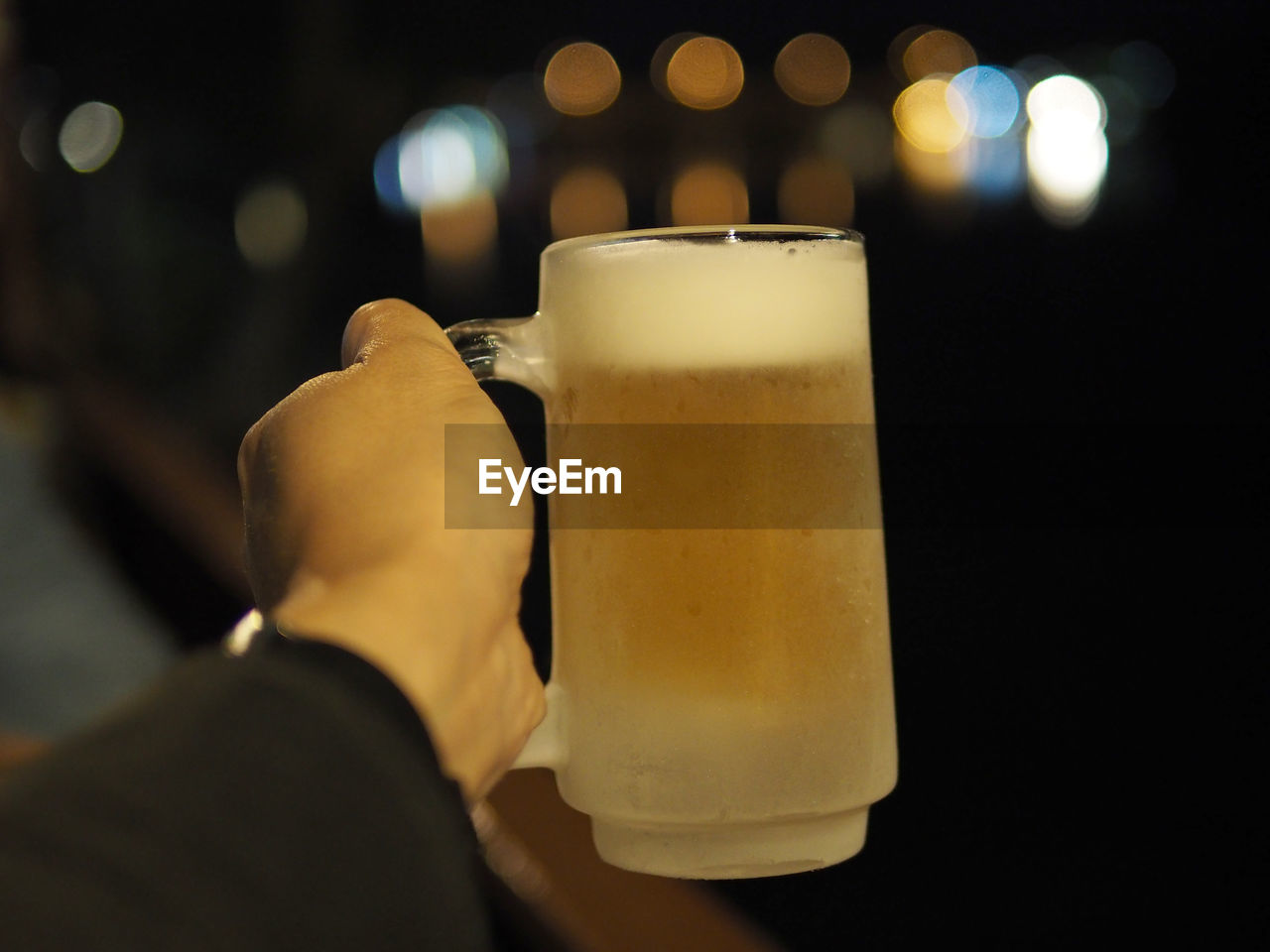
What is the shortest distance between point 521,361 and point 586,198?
4066 centimetres

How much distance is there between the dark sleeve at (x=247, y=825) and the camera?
20.9 inches

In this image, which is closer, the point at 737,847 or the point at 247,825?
the point at 247,825

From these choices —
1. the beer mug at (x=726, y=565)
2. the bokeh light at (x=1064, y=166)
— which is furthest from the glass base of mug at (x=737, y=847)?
the bokeh light at (x=1064, y=166)

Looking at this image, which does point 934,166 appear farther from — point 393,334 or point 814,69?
point 393,334

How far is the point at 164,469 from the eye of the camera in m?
3.24

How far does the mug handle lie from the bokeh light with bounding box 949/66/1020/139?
129 feet

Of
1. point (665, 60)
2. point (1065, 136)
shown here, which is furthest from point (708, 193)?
point (1065, 136)

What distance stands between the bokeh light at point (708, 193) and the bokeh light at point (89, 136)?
2844 cm

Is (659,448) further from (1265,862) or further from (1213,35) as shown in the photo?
(1213,35)

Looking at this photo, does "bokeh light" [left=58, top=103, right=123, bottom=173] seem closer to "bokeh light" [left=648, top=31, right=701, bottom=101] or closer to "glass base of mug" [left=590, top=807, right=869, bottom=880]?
"glass base of mug" [left=590, top=807, right=869, bottom=880]

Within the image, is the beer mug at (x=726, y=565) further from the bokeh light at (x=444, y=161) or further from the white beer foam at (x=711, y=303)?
the bokeh light at (x=444, y=161)

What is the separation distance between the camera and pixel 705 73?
3691 centimetres

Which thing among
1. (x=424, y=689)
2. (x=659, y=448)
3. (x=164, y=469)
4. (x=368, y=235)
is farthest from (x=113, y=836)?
(x=368, y=235)

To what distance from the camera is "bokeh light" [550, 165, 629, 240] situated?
3697 cm
